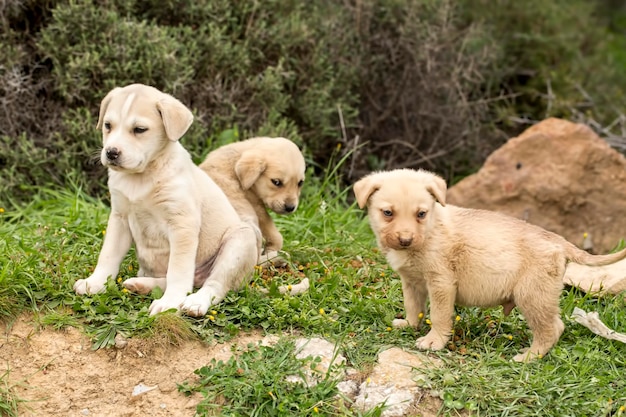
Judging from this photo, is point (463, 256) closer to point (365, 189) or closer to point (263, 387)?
point (365, 189)

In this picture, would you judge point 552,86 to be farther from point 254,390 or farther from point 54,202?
point 254,390

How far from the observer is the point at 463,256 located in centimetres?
566

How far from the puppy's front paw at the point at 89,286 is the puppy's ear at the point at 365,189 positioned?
1.97 m

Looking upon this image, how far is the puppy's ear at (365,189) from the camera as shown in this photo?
564cm

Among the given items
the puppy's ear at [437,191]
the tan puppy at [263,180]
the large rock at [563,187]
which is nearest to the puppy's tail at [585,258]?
the puppy's ear at [437,191]

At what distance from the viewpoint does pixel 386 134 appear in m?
10.9

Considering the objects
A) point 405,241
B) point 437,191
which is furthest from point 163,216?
point 437,191

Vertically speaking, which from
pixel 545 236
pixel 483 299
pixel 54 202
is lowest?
pixel 54 202

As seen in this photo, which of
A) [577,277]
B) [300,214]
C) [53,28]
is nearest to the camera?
[577,277]

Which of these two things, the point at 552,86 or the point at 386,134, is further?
the point at 552,86

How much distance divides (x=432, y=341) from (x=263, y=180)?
2.11 meters

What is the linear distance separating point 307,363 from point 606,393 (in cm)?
198

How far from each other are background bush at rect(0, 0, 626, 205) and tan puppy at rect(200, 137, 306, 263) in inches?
69.1

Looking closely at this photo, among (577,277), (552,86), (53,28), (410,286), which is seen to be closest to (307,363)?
(410,286)
